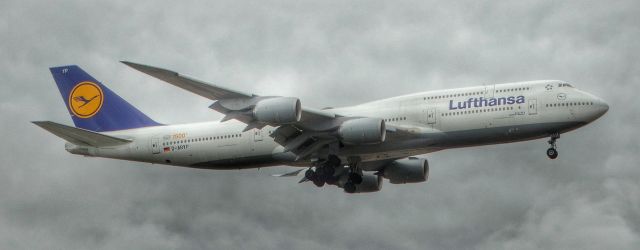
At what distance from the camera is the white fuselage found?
53.2 metres

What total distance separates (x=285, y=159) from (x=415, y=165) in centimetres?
1022

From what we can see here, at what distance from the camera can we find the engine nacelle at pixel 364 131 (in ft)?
172

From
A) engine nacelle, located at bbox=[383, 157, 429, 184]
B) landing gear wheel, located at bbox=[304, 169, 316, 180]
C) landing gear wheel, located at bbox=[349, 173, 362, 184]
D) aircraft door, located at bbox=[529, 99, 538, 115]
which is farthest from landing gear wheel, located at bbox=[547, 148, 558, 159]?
landing gear wheel, located at bbox=[304, 169, 316, 180]

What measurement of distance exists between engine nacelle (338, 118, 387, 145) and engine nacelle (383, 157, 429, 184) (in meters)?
11.5

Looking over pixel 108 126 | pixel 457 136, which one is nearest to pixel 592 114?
pixel 457 136

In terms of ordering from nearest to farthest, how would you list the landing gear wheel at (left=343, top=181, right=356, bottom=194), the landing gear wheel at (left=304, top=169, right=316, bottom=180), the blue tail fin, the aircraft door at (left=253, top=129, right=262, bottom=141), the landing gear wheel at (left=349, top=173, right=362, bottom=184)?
the landing gear wheel at (left=304, top=169, right=316, bottom=180) → the aircraft door at (left=253, top=129, right=262, bottom=141) → the landing gear wheel at (left=349, top=173, right=362, bottom=184) → the landing gear wheel at (left=343, top=181, right=356, bottom=194) → the blue tail fin

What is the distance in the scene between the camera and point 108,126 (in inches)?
2478

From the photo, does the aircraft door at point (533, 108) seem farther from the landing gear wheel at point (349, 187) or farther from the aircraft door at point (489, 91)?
the landing gear wheel at point (349, 187)

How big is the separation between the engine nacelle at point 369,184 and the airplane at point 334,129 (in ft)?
7.84

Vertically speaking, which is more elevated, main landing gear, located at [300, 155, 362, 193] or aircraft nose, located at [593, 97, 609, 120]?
aircraft nose, located at [593, 97, 609, 120]

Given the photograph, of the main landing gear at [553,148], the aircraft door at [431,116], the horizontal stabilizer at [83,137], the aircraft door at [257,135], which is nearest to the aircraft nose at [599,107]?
the main landing gear at [553,148]

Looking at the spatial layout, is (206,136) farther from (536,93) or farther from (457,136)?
(536,93)

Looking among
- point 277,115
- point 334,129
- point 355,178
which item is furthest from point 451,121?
point 277,115

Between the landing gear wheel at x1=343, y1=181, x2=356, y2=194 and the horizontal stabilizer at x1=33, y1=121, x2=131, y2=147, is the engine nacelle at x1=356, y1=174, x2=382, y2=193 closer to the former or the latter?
the landing gear wheel at x1=343, y1=181, x2=356, y2=194
